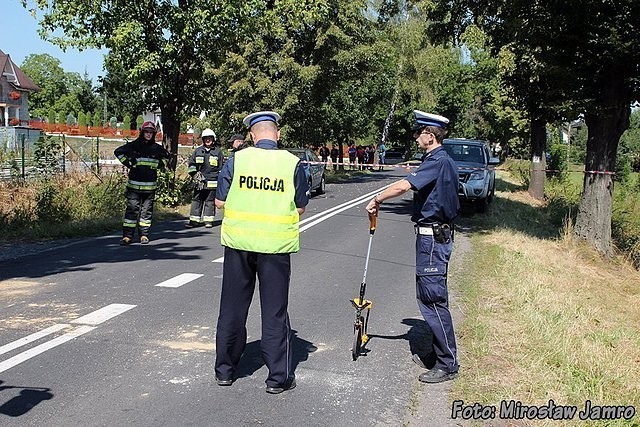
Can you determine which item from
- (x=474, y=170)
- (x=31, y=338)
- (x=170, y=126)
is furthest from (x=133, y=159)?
(x=474, y=170)

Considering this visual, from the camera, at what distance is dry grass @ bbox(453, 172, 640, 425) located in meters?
5.10

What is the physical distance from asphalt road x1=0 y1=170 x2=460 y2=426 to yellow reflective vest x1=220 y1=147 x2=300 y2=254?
1.09m

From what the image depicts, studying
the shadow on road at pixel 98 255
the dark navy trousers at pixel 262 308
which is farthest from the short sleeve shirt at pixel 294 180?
the shadow on road at pixel 98 255

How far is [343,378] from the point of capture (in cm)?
530

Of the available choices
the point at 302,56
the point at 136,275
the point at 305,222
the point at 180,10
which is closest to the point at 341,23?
the point at 302,56

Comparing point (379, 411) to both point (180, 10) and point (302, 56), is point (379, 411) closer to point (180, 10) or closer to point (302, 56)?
point (180, 10)

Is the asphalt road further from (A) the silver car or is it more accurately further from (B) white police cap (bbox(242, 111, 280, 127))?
(A) the silver car

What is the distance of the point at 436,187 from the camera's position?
17.3 feet

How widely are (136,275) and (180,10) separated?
993 centimetres

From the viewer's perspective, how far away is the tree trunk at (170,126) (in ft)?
62.0

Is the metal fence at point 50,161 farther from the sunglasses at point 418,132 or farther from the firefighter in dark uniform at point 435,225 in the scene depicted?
the firefighter in dark uniform at point 435,225

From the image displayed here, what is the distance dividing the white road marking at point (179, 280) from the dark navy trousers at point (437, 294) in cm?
383

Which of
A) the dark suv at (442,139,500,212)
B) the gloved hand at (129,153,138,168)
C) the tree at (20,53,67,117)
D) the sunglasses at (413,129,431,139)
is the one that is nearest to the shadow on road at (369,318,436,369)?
the sunglasses at (413,129,431,139)

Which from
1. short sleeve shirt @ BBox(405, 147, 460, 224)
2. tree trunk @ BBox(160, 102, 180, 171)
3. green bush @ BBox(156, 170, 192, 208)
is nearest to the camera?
short sleeve shirt @ BBox(405, 147, 460, 224)
